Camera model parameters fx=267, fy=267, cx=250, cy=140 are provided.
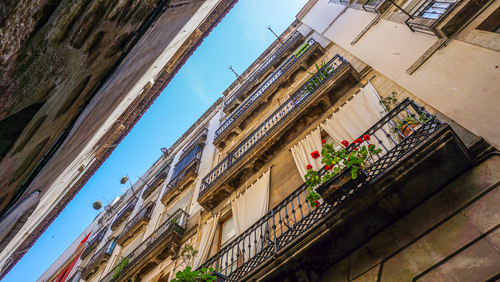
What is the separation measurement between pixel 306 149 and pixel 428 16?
16.3 ft

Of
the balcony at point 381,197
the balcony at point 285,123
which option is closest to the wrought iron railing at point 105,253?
the balcony at point 285,123

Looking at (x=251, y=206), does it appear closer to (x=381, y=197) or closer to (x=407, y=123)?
(x=381, y=197)

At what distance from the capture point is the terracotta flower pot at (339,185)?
4418 mm

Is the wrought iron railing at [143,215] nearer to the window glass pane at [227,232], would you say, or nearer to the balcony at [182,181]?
the balcony at [182,181]

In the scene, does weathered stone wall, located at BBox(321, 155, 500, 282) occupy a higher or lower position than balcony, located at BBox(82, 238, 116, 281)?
→ lower

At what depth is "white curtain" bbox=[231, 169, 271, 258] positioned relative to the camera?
7.57 m

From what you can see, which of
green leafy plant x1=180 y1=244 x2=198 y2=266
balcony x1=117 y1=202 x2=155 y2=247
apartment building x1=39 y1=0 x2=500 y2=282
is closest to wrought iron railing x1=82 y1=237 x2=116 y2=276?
balcony x1=117 y1=202 x2=155 y2=247

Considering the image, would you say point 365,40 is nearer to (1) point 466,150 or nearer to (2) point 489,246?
(1) point 466,150

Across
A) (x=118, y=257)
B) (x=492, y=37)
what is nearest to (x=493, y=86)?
(x=492, y=37)

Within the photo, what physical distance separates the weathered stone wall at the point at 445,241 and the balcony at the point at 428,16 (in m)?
3.97

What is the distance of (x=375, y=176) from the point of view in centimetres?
448

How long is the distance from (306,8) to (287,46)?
288 centimetres

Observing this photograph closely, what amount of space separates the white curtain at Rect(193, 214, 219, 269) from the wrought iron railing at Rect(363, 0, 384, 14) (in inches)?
367

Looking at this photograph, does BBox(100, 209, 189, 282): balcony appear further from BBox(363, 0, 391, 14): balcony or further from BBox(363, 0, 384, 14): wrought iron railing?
BBox(363, 0, 384, 14): wrought iron railing
